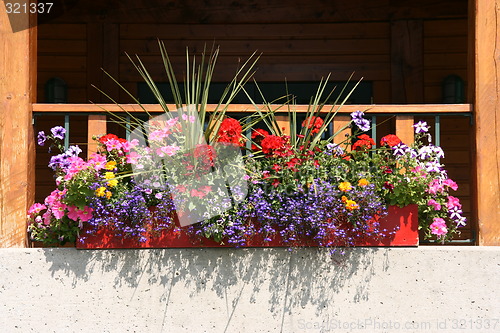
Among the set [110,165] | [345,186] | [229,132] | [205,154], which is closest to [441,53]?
[345,186]

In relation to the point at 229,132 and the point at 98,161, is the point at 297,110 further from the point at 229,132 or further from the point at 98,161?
the point at 98,161

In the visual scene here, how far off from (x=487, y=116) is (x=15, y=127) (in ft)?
8.05

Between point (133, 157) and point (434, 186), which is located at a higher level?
point (133, 157)

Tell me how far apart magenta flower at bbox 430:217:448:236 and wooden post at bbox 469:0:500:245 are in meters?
0.21

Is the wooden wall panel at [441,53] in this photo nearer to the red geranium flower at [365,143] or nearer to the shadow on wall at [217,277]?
the red geranium flower at [365,143]

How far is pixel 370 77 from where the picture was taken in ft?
18.4

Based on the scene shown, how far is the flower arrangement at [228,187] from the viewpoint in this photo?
3057 mm

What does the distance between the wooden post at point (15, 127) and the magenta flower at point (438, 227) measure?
82.1 inches

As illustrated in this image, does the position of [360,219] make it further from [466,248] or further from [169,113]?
[169,113]

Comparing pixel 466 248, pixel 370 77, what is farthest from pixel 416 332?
pixel 370 77

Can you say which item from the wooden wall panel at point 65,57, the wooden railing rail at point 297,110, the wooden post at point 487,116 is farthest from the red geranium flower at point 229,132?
the wooden wall panel at point 65,57

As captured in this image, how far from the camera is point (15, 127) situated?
10.7 ft

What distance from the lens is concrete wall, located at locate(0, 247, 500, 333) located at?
123 inches

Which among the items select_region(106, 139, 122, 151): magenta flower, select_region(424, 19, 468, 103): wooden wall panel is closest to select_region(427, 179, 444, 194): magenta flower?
select_region(106, 139, 122, 151): magenta flower
